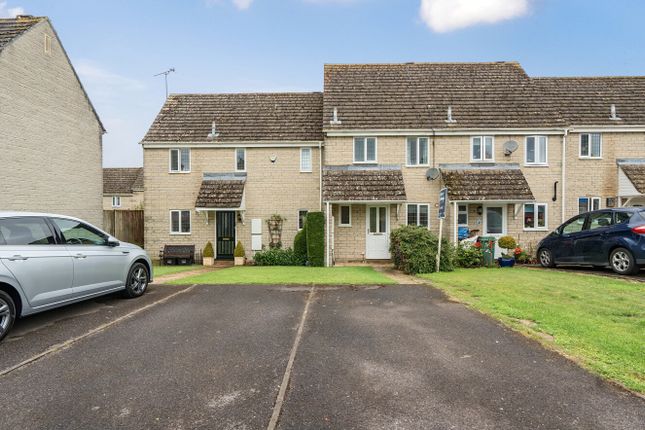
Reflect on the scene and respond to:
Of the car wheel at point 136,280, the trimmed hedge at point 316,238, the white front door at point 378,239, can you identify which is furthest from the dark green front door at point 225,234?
the car wheel at point 136,280

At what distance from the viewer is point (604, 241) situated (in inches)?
428

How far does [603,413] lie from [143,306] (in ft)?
24.4

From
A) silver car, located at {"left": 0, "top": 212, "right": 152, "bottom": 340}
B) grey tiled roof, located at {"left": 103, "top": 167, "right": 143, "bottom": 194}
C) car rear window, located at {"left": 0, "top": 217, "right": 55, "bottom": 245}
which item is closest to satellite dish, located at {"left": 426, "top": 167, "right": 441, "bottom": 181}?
silver car, located at {"left": 0, "top": 212, "right": 152, "bottom": 340}

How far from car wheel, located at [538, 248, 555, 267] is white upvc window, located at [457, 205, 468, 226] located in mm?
3434

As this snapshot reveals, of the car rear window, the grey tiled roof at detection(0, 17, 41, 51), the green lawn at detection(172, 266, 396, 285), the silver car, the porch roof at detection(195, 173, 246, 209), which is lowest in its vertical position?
the green lawn at detection(172, 266, 396, 285)

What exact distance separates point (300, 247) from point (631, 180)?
48.3 ft

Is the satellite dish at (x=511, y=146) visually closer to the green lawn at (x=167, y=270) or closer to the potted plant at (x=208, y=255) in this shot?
the potted plant at (x=208, y=255)

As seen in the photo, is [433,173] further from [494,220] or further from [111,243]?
[111,243]

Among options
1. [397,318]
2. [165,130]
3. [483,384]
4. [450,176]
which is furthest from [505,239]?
[165,130]

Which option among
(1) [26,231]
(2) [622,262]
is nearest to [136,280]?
(1) [26,231]

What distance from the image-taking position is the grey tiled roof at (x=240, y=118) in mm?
17797

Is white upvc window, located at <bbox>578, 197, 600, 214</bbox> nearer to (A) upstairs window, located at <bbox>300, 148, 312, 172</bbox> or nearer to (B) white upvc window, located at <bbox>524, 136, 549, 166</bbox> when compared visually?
(B) white upvc window, located at <bbox>524, 136, 549, 166</bbox>

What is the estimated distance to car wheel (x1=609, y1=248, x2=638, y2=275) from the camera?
404 inches

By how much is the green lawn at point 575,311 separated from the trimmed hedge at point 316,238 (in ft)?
16.6
